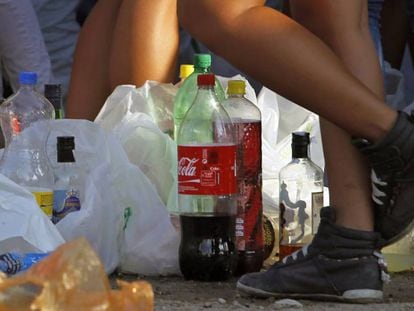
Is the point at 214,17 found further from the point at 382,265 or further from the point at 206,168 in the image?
the point at 382,265

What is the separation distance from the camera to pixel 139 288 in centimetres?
246

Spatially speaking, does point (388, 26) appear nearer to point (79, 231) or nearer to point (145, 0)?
point (145, 0)

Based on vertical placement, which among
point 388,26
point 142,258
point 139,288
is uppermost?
point 388,26

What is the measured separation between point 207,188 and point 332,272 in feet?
1.78

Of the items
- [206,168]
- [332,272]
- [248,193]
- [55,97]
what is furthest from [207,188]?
[55,97]

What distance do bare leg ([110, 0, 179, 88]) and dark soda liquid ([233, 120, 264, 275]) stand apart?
2.43ft

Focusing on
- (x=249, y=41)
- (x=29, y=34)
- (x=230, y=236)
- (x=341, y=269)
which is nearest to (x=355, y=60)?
(x=249, y=41)

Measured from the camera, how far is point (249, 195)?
3.72 metres

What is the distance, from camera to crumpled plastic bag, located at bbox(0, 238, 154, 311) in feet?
7.44

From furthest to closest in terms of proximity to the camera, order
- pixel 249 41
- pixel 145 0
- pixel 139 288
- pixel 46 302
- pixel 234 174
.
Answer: pixel 145 0
pixel 234 174
pixel 249 41
pixel 139 288
pixel 46 302

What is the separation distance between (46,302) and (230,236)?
59.1 inches

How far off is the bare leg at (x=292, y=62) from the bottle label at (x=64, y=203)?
0.83m

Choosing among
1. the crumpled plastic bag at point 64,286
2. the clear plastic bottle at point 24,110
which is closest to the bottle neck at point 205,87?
the clear plastic bottle at point 24,110

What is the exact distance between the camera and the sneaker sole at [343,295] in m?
3.17
